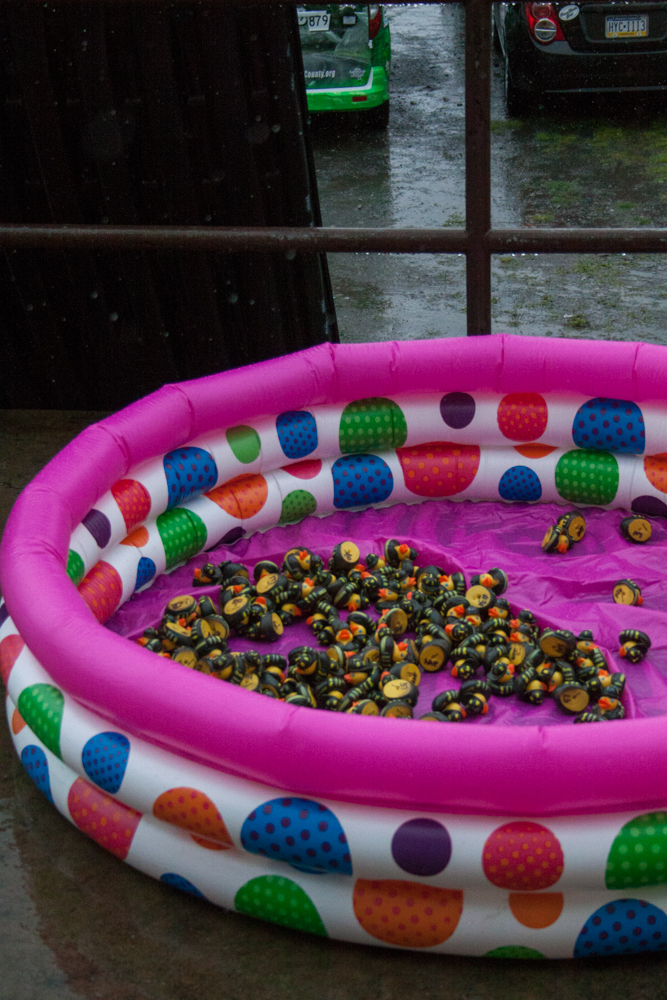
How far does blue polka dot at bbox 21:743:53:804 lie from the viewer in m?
2.16

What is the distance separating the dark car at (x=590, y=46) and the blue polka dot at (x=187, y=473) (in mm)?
4384

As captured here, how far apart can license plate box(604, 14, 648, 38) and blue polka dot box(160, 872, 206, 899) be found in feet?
18.5

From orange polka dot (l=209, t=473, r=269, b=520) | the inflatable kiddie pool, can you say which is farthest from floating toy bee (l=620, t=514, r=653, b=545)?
orange polka dot (l=209, t=473, r=269, b=520)

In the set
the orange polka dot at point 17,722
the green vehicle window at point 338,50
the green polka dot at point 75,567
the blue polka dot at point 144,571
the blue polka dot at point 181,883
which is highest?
the green vehicle window at point 338,50

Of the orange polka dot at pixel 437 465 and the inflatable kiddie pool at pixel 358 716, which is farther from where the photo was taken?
the orange polka dot at pixel 437 465

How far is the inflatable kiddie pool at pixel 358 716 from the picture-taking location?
1756mm

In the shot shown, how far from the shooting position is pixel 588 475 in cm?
296

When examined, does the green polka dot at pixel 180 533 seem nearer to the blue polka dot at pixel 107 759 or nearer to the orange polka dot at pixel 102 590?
the orange polka dot at pixel 102 590

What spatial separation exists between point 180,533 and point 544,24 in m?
4.63

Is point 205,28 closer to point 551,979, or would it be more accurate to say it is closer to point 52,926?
point 52,926

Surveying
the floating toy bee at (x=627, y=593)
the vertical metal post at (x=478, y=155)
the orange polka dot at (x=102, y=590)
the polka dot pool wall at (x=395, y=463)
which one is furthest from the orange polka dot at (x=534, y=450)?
the orange polka dot at (x=102, y=590)

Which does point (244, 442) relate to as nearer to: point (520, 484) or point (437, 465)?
point (437, 465)

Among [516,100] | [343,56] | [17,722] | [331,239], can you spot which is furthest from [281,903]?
[516,100]

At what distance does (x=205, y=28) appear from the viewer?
3123 mm
